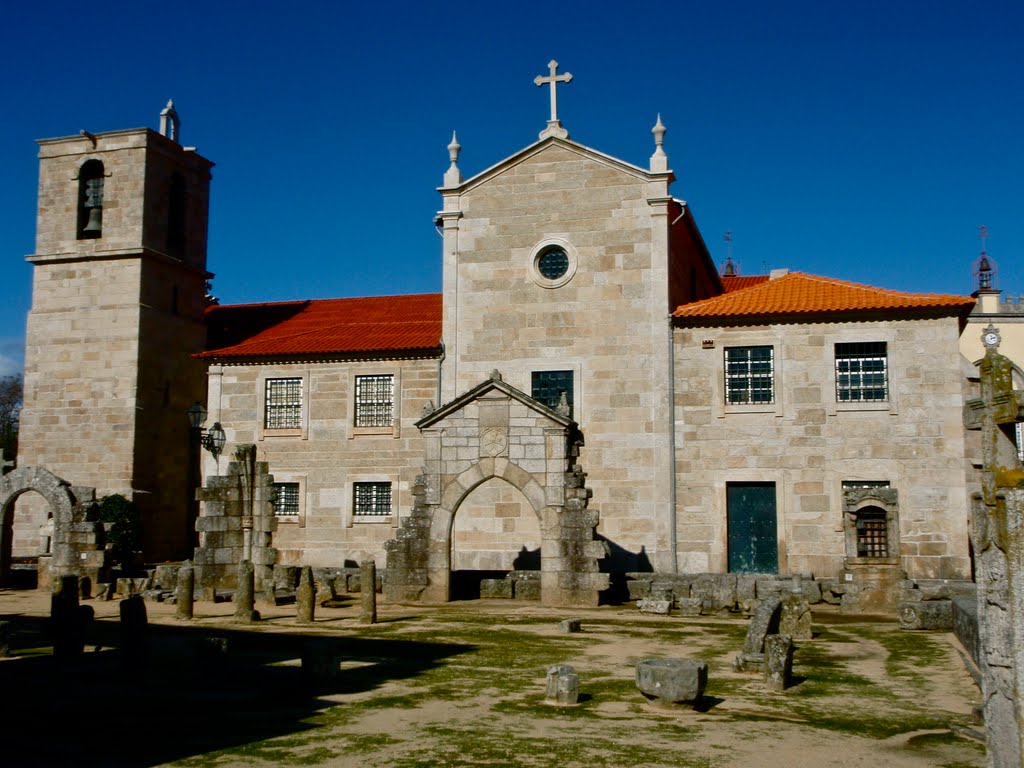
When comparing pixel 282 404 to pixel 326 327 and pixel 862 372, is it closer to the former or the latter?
pixel 326 327

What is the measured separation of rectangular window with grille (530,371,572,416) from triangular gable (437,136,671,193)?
18.0 feet

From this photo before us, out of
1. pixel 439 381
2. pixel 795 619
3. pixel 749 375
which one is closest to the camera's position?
pixel 795 619

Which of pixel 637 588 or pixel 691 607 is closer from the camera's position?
pixel 691 607

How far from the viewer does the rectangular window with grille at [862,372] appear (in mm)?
23703

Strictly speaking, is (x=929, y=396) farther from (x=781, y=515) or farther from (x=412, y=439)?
(x=412, y=439)

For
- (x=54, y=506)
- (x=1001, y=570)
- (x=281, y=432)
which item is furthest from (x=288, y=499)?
(x=1001, y=570)

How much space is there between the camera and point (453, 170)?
27.3 m

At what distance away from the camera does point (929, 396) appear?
23234mm

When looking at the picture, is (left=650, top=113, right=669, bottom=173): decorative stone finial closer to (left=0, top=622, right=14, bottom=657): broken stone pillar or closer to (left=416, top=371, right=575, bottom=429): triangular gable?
(left=416, top=371, right=575, bottom=429): triangular gable

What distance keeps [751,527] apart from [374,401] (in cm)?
1074

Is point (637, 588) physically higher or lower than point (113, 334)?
lower

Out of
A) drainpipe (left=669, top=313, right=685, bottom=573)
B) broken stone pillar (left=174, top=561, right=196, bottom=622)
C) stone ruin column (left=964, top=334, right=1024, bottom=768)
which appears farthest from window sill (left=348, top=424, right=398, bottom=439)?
stone ruin column (left=964, top=334, right=1024, bottom=768)

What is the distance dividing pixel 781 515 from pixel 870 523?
9.13 ft

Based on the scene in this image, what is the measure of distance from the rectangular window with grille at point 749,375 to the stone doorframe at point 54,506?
15.9m
